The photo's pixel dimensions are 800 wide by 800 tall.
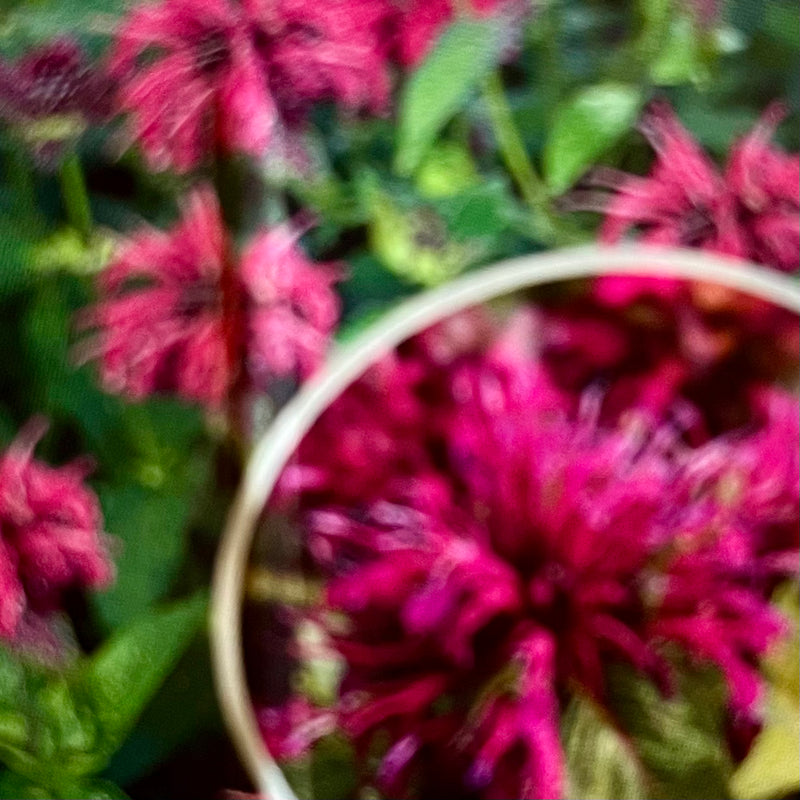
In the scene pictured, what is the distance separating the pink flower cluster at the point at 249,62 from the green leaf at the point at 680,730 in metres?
0.24

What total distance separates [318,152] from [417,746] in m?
0.22

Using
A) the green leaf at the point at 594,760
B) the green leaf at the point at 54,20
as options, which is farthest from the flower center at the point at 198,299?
the green leaf at the point at 594,760

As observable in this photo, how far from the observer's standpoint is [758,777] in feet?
1.14

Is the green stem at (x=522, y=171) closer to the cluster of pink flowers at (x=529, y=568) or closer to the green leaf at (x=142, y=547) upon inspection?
the cluster of pink flowers at (x=529, y=568)

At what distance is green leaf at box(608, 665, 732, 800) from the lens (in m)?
0.35

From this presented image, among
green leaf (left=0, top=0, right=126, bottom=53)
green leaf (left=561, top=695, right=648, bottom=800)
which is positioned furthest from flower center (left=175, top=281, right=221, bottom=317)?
green leaf (left=561, top=695, right=648, bottom=800)

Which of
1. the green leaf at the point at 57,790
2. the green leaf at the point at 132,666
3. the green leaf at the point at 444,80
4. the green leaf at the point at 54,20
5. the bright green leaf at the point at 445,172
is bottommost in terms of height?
the green leaf at the point at 57,790

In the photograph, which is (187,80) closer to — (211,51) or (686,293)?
(211,51)

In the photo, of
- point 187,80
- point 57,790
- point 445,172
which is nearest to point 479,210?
point 445,172

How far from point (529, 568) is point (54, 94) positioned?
0.25 metres

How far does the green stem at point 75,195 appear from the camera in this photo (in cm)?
36

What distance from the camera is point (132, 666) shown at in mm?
362

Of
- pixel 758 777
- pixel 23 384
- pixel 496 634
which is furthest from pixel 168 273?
pixel 758 777

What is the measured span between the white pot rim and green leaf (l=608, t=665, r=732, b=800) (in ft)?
0.43
